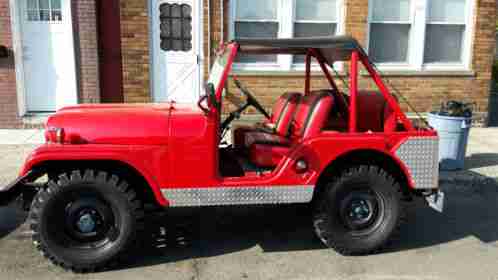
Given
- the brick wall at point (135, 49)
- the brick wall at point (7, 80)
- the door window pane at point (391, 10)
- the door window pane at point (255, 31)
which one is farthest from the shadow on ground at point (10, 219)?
the door window pane at point (391, 10)

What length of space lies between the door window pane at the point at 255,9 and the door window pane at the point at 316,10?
1.69 feet

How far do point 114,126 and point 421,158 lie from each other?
269 centimetres

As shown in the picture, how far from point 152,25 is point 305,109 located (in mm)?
5424

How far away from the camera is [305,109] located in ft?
15.4

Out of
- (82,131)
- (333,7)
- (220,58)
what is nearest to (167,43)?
(333,7)

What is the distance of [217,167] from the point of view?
161 inches

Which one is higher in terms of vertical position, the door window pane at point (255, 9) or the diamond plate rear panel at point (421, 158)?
the door window pane at point (255, 9)

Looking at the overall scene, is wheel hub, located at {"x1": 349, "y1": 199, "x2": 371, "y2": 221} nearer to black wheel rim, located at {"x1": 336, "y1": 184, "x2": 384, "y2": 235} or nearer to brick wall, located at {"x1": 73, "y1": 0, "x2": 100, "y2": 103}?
black wheel rim, located at {"x1": 336, "y1": 184, "x2": 384, "y2": 235}

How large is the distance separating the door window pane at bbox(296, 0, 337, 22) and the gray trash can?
3.54 m

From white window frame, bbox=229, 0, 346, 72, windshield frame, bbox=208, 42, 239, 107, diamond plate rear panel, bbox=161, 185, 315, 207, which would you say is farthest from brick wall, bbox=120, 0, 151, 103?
diamond plate rear panel, bbox=161, 185, 315, 207

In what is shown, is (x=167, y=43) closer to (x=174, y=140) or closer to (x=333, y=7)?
(x=333, y=7)

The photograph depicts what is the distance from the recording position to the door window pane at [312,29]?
9.62 m

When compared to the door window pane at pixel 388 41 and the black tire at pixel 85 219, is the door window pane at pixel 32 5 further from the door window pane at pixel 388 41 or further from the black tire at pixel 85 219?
the door window pane at pixel 388 41

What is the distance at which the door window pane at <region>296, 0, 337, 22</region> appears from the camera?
9.52 metres
